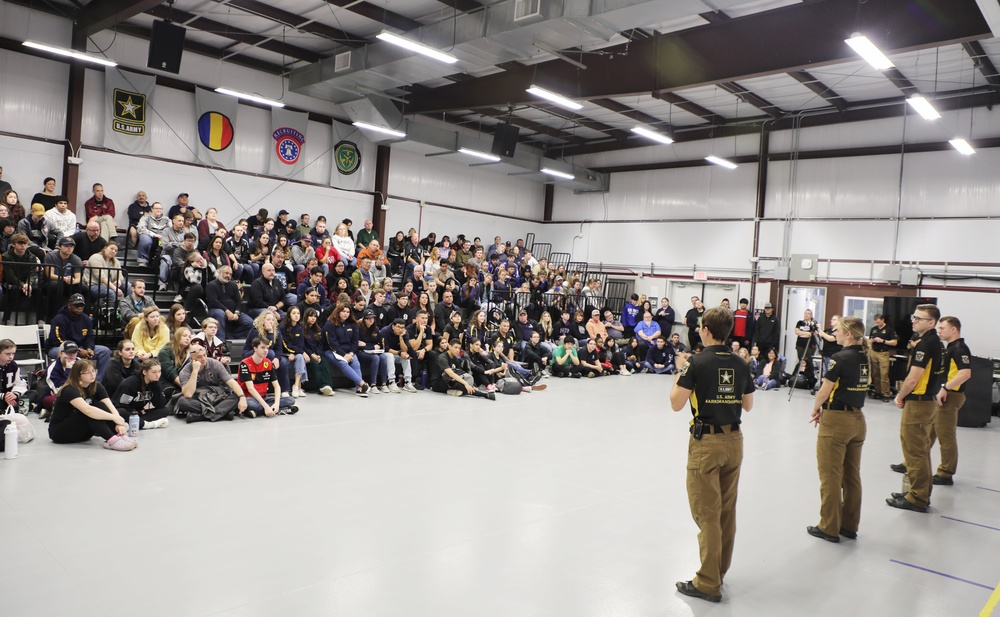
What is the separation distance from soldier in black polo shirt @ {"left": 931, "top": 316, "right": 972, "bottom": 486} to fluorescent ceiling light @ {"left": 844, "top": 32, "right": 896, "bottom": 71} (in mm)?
3435

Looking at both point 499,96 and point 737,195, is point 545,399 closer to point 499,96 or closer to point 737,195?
point 499,96

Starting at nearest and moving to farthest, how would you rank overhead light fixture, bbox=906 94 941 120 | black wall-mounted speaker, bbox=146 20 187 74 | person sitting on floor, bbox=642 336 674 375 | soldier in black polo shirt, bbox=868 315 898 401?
overhead light fixture, bbox=906 94 941 120, black wall-mounted speaker, bbox=146 20 187 74, soldier in black polo shirt, bbox=868 315 898 401, person sitting on floor, bbox=642 336 674 375

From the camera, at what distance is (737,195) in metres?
16.9

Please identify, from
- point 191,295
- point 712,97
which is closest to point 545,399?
point 191,295

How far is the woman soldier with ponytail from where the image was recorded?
4.36m

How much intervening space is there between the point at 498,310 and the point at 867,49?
8.37 metres

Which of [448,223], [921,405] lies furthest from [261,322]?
[448,223]

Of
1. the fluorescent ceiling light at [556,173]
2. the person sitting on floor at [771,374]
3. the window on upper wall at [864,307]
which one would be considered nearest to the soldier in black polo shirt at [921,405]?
the person sitting on floor at [771,374]

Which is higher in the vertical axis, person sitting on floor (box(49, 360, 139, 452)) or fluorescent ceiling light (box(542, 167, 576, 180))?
fluorescent ceiling light (box(542, 167, 576, 180))

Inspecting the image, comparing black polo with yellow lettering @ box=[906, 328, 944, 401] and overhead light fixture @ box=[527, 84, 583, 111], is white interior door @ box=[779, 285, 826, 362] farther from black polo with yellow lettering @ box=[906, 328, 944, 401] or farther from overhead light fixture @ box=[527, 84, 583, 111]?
black polo with yellow lettering @ box=[906, 328, 944, 401]

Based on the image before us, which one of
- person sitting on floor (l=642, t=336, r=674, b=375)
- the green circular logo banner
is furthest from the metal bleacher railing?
person sitting on floor (l=642, t=336, r=674, b=375)

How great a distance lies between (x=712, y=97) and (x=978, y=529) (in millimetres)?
11595

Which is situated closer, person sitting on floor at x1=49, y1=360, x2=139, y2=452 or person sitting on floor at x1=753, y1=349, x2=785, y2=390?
person sitting on floor at x1=49, y1=360, x2=139, y2=452

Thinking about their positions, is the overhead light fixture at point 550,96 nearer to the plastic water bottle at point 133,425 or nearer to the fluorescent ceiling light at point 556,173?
the fluorescent ceiling light at point 556,173
